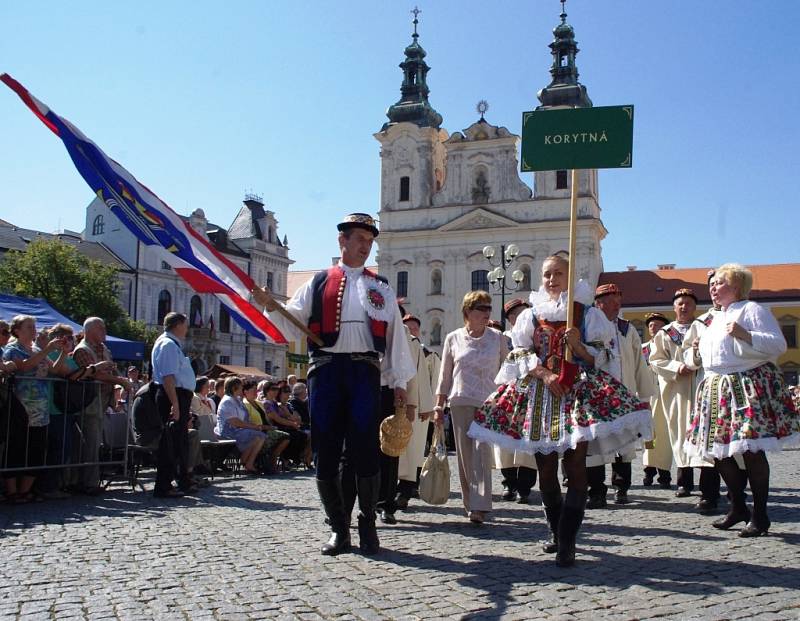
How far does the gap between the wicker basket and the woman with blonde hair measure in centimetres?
122

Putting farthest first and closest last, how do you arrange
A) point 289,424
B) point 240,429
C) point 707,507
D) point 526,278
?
point 526,278 → point 289,424 → point 240,429 → point 707,507

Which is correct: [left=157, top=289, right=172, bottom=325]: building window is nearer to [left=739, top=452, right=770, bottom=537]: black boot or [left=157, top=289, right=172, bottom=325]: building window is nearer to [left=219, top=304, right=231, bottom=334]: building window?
[left=219, top=304, right=231, bottom=334]: building window

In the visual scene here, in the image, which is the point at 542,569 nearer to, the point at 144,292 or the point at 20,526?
the point at 20,526

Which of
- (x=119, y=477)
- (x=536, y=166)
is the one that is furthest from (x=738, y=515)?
(x=119, y=477)

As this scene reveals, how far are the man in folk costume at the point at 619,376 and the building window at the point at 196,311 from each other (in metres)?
56.0

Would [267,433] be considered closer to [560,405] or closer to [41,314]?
[41,314]

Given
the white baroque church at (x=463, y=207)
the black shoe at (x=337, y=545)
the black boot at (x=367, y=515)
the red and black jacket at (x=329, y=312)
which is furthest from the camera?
the white baroque church at (x=463, y=207)

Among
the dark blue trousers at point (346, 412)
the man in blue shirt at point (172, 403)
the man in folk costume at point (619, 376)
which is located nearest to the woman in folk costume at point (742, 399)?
the man in folk costume at point (619, 376)

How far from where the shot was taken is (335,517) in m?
5.37

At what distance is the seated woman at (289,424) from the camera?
13.6 m

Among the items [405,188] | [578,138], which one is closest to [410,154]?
[405,188]

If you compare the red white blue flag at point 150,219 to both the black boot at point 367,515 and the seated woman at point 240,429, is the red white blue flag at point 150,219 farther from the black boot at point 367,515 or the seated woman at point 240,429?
the seated woman at point 240,429

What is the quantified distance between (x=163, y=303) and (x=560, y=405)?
60.1 m

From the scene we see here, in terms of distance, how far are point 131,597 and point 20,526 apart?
288cm
